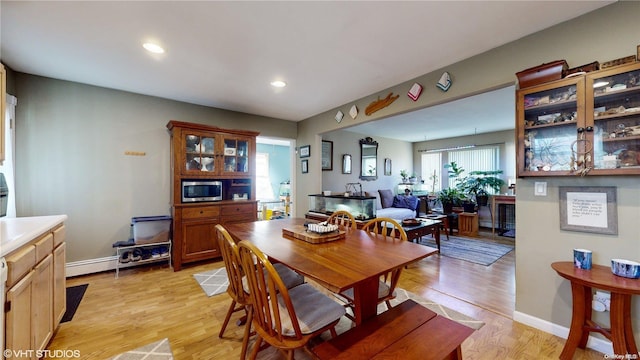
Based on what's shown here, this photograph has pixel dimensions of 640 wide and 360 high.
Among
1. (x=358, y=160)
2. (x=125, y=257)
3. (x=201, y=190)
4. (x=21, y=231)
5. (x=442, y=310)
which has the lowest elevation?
(x=442, y=310)

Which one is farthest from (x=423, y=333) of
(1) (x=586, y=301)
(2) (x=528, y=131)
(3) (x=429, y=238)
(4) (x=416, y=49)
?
(3) (x=429, y=238)

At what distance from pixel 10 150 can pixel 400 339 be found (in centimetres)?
419

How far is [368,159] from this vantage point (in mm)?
6520

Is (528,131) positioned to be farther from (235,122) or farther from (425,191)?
(425,191)

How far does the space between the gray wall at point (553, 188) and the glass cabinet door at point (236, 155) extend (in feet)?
9.67

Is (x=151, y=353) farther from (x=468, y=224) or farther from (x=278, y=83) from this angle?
(x=468, y=224)

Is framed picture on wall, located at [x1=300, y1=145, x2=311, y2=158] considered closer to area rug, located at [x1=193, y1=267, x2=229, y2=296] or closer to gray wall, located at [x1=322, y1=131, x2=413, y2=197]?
gray wall, located at [x1=322, y1=131, x2=413, y2=197]

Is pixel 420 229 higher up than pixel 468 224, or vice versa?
pixel 420 229

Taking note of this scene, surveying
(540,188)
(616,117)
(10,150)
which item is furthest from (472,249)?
(10,150)

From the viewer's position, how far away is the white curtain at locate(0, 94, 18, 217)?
103 inches

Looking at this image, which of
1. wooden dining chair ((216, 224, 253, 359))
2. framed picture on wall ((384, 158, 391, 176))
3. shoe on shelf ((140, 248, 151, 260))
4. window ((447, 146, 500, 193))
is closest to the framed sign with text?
wooden dining chair ((216, 224, 253, 359))

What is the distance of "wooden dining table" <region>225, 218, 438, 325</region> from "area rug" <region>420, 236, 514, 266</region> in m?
2.85

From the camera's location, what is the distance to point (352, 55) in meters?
2.39

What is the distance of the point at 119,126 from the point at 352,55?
3.23 metres
